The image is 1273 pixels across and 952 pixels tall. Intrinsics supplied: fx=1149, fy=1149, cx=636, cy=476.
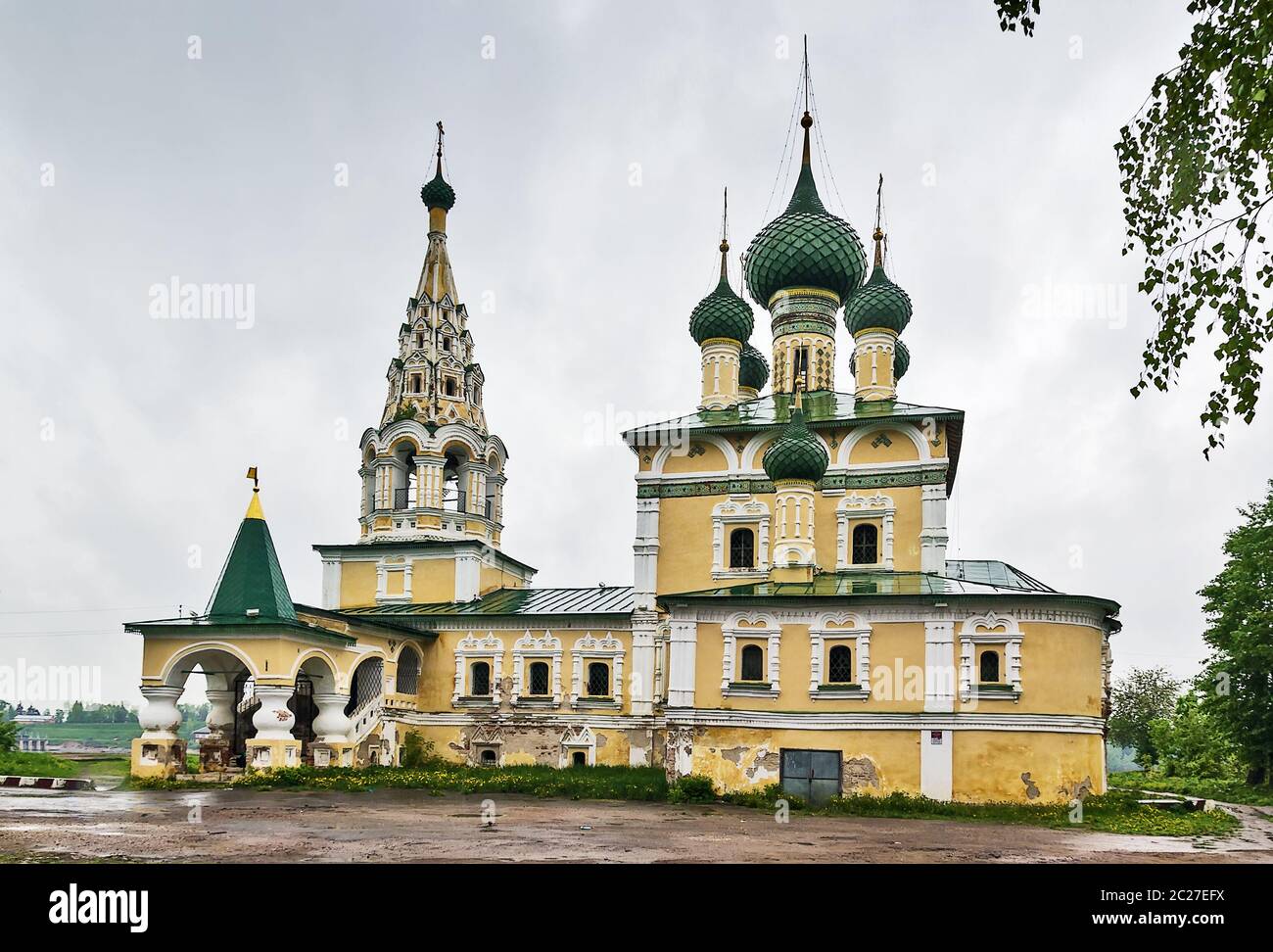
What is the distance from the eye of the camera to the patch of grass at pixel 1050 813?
1761 cm

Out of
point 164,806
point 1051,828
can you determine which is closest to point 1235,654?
point 1051,828

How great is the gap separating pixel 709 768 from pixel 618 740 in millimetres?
5884

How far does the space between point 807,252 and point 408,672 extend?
14238 millimetres

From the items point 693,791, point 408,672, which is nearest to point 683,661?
point 693,791

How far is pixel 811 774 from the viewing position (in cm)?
2059

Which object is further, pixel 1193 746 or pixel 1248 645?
pixel 1193 746

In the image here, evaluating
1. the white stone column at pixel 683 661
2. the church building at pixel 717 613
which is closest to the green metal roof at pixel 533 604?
the church building at pixel 717 613

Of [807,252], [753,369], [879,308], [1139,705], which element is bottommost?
[1139,705]

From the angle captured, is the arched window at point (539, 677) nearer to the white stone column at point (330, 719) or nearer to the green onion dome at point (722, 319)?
the white stone column at point (330, 719)

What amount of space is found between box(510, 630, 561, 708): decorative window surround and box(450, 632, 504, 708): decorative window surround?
428mm

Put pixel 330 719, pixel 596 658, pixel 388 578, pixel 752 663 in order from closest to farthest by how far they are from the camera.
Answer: pixel 752 663 → pixel 330 719 → pixel 596 658 → pixel 388 578

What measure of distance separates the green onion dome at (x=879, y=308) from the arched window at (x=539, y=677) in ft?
36.1

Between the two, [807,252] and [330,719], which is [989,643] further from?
[330,719]
